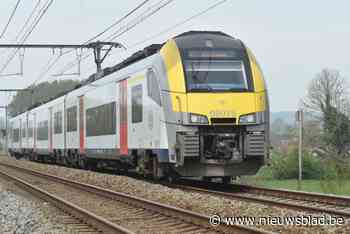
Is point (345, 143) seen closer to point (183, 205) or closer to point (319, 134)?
point (319, 134)

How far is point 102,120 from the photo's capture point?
21.7m

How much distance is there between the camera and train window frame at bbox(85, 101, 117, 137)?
20.2 m

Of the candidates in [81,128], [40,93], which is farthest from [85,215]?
[40,93]

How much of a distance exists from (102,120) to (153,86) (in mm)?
6275

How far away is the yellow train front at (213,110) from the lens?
47.6 feet

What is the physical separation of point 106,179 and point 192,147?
6.66m

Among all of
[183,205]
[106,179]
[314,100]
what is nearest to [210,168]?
[183,205]

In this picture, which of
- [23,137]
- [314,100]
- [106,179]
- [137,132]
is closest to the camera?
[137,132]

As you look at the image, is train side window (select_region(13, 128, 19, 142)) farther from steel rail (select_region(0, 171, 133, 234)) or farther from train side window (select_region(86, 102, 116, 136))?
steel rail (select_region(0, 171, 133, 234))

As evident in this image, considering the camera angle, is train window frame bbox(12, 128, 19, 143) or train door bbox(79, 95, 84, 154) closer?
train door bbox(79, 95, 84, 154)

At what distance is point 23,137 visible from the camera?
152ft

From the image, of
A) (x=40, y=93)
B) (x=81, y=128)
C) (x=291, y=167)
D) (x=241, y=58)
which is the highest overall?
(x=40, y=93)

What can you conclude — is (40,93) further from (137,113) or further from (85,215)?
(85,215)

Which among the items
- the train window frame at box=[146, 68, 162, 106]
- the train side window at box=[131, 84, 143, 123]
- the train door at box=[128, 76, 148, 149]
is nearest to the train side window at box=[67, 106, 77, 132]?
the train door at box=[128, 76, 148, 149]
